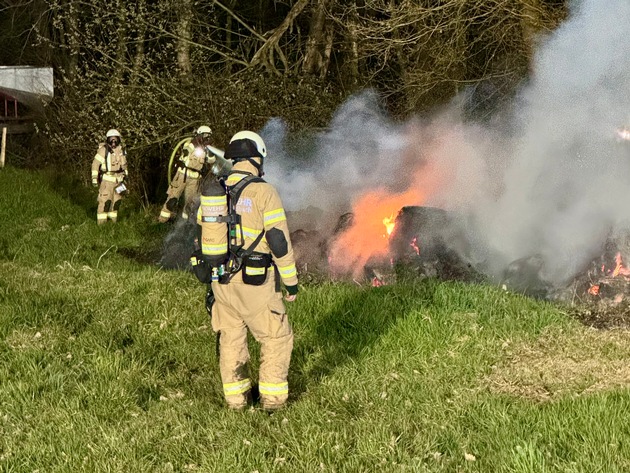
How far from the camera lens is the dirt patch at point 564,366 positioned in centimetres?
476

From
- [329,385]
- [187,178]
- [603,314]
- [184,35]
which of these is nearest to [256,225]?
[329,385]

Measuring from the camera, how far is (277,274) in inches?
184

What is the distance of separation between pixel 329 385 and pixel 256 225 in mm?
1272

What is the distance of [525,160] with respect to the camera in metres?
9.89

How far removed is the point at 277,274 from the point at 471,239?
446cm

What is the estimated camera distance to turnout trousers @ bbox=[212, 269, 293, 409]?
459cm

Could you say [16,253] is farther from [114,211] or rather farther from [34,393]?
[34,393]

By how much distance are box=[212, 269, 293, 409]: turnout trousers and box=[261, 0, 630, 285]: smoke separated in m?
3.91

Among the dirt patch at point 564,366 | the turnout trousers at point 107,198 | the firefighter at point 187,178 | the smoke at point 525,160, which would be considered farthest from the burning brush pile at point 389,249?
the turnout trousers at point 107,198

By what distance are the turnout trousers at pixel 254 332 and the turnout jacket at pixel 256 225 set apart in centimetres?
20

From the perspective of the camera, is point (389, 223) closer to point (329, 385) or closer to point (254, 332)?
point (329, 385)

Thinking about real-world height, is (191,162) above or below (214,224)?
below

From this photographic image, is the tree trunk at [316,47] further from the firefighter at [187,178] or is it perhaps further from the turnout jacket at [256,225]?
the turnout jacket at [256,225]

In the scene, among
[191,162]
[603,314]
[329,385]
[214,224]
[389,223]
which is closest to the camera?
[214,224]
